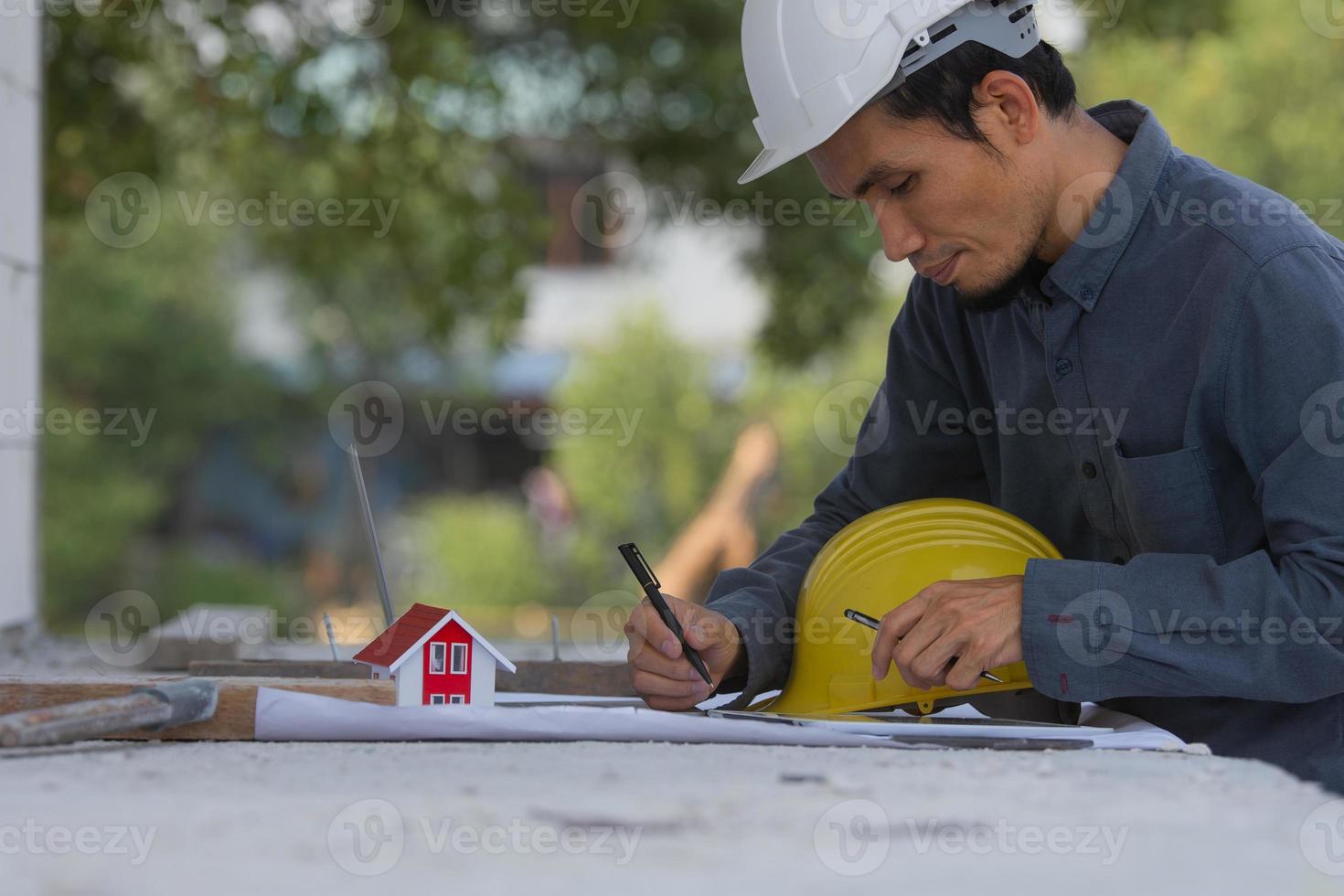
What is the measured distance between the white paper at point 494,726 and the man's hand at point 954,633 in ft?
0.67

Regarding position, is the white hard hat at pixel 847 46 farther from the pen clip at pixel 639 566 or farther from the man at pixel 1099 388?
the pen clip at pixel 639 566

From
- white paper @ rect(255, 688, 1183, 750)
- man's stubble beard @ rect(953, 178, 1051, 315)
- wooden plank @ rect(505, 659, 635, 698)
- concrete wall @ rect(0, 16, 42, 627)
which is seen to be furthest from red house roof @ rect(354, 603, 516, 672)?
concrete wall @ rect(0, 16, 42, 627)

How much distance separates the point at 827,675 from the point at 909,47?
1.10 m

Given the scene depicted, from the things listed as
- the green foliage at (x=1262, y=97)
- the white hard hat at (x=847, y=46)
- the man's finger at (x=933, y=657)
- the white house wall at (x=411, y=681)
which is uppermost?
the green foliage at (x=1262, y=97)

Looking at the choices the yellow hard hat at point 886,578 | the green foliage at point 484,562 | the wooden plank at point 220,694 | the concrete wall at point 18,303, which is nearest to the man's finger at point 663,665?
the yellow hard hat at point 886,578

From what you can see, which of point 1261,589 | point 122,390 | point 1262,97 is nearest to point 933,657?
point 1261,589

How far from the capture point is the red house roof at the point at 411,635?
228 cm

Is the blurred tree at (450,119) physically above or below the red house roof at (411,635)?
above

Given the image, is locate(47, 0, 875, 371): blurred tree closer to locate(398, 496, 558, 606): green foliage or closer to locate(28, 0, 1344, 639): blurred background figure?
locate(28, 0, 1344, 639): blurred background figure

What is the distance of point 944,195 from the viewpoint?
2.61 metres

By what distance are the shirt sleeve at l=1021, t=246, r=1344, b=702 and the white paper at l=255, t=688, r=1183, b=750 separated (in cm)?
18

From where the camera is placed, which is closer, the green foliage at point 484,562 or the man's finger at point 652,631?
the man's finger at point 652,631

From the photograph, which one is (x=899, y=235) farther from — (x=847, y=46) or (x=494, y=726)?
(x=494, y=726)

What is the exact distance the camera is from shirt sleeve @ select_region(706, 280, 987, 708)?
10.1ft
